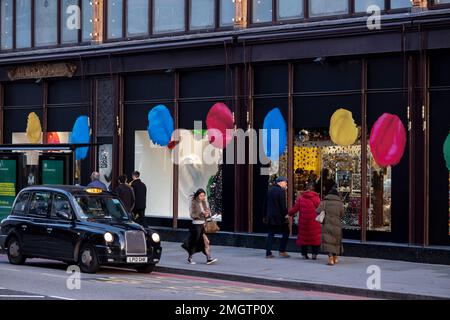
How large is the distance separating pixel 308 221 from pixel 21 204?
6286 mm

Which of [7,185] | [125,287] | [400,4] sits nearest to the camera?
[125,287]

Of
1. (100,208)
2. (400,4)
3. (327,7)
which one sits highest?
(327,7)

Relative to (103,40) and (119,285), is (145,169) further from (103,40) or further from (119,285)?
(119,285)

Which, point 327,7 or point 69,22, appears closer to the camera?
point 327,7

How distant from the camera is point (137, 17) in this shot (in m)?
29.2

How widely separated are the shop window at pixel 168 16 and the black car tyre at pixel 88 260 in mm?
9181

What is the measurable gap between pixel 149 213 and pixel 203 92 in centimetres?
393

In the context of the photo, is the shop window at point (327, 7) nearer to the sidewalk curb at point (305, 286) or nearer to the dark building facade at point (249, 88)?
the dark building facade at point (249, 88)

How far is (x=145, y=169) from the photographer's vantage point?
29328 millimetres

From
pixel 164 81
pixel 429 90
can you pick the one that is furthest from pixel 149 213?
pixel 429 90

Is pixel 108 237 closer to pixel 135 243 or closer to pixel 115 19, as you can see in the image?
pixel 135 243

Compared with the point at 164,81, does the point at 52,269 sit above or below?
below

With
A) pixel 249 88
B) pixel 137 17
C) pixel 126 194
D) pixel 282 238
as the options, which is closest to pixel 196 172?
pixel 126 194
